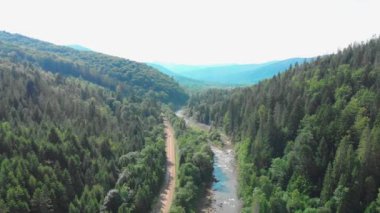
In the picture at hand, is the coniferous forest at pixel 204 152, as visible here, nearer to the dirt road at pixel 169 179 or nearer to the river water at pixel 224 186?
the dirt road at pixel 169 179

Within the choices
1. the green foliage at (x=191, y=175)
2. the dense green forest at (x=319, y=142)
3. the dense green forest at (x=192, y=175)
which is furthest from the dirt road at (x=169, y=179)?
the dense green forest at (x=319, y=142)

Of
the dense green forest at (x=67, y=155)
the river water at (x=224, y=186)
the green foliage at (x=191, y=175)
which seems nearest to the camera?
the dense green forest at (x=67, y=155)

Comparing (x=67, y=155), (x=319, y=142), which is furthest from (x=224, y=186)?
(x=67, y=155)

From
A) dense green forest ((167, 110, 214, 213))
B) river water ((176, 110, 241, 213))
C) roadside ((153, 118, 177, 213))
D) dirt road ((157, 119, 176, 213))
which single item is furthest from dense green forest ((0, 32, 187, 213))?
river water ((176, 110, 241, 213))

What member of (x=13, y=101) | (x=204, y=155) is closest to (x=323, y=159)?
(x=204, y=155)

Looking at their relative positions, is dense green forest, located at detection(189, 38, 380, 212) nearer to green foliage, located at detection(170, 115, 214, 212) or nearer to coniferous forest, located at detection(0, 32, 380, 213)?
coniferous forest, located at detection(0, 32, 380, 213)

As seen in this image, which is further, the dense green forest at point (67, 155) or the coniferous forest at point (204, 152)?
the coniferous forest at point (204, 152)

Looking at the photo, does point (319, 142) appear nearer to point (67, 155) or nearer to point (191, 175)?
point (191, 175)
